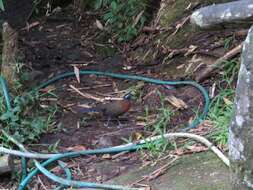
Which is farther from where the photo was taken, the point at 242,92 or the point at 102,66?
the point at 102,66

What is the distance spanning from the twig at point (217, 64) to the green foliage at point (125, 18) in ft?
4.65

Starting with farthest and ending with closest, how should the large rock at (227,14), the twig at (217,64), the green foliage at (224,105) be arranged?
the twig at (217,64) < the green foliage at (224,105) < the large rock at (227,14)

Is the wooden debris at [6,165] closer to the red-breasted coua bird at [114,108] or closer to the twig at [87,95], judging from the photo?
the red-breasted coua bird at [114,108]

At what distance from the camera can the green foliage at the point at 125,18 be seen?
623 cm

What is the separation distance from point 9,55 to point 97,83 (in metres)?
1.00

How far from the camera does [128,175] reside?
3.75 m

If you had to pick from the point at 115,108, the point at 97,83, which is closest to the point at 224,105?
the point at 115,108

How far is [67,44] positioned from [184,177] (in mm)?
3471

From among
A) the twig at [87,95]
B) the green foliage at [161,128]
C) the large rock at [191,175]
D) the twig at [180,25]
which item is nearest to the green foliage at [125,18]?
the twig at [180,25]

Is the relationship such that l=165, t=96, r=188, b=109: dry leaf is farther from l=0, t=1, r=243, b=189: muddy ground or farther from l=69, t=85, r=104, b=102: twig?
l=69, t=85, r=104, b=102: twig

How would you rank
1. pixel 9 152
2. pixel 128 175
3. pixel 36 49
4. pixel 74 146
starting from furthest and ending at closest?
pixel 36 49 < pixel 74 146 < pixel 9 152 < pixel 128 175

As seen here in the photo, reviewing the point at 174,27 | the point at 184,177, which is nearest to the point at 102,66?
the point at 174,27

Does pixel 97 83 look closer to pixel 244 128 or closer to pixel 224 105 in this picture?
pixel 224 105

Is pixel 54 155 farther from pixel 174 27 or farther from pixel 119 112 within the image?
pixel 174 27
